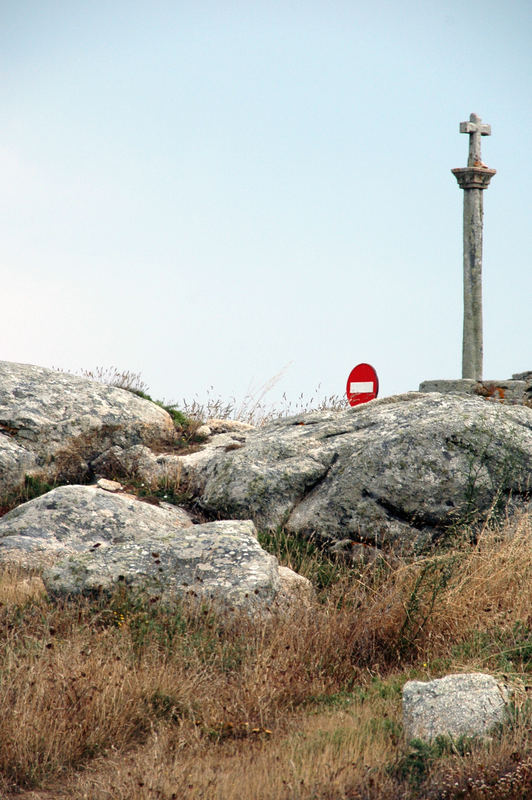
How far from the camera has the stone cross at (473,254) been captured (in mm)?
17219

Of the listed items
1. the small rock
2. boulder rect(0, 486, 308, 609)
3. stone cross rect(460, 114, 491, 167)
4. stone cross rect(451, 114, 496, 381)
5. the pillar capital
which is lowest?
boulder rect(0, 486, 308, 609)

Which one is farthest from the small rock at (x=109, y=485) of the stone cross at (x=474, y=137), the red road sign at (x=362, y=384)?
the stone cross at (x=474, y=137)

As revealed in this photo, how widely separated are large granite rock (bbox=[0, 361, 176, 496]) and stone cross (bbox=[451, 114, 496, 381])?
787 centimetres

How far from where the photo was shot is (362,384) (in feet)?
40.9

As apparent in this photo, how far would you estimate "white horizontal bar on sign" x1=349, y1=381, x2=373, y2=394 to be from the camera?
1238cm

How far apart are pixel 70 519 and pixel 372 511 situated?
360cm

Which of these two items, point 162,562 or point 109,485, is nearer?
point 162,562

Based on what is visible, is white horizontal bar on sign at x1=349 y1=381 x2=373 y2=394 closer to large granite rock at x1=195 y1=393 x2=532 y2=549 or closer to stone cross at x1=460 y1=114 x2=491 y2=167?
large granite rock at x1=195 y1=393 x2=532 y2=549

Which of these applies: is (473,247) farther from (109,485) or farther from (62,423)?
(109,485)

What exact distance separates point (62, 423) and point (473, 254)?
10.2m

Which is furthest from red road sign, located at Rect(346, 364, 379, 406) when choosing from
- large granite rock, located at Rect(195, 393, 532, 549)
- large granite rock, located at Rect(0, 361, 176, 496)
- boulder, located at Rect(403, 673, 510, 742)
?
boulder, located at Rect(403, 673, 510, 742)

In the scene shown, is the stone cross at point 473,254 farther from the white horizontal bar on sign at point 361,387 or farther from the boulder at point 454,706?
the boulder at point 454,706

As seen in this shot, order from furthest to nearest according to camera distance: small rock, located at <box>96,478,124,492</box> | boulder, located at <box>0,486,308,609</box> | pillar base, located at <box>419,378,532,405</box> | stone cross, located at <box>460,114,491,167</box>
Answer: stone cross, located at <box>460,114,491,167</box>
pillar base, located at <box>419,378,532,405</box>
small rock, located at <box>96,478,124,492</box>
boulder, located at <box>0,486,308,609</box>

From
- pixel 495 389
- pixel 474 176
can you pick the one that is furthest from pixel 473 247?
pixel 495 389
